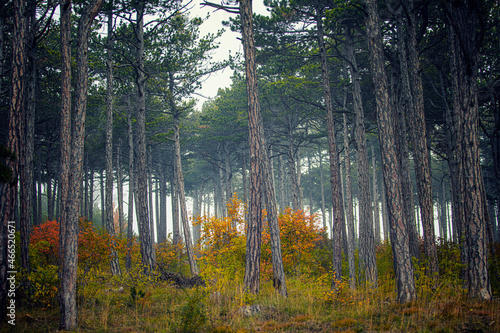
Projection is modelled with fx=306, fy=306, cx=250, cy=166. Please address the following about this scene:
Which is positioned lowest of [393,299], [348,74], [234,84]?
[393,299]

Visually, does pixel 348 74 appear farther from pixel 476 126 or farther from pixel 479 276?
pixel 479 276

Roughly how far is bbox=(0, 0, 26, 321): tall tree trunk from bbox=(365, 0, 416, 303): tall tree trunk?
859cm

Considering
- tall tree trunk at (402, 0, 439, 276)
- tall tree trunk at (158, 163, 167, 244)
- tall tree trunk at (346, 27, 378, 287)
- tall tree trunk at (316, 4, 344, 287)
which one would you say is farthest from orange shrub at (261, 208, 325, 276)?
tall tree trunk at (158, 163, 167, 244)

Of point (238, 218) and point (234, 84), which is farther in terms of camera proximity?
point (234, 84)

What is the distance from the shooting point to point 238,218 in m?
12.5

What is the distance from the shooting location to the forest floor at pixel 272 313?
5.79 m

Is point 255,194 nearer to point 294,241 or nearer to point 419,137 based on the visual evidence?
point 294,241

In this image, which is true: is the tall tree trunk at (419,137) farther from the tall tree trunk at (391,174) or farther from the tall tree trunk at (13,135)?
the tall tree trunk at (13,135)

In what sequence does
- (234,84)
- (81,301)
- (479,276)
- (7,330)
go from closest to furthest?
(7,330) < (479,276) < (81,301) < (234,84)

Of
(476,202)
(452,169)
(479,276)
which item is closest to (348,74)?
(452,169)

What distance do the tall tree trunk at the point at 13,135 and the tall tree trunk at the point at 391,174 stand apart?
859cm

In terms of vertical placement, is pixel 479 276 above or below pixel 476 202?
below

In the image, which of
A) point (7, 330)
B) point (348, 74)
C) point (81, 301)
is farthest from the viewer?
point (348, 74)

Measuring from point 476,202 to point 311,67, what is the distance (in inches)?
421
